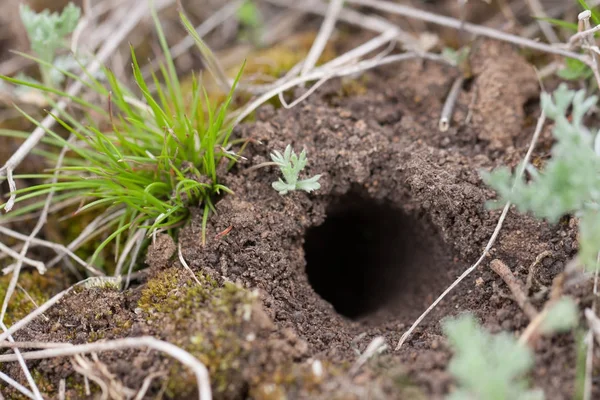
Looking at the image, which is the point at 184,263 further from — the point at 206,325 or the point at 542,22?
the point at 542,22

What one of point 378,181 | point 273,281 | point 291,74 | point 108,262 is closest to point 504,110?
point 378,181

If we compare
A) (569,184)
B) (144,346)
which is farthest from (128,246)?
(569,184)

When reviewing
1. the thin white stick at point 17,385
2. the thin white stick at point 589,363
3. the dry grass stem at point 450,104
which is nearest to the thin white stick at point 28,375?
the thin white stick at point 17,385

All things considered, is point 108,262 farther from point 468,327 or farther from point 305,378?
point 468,327

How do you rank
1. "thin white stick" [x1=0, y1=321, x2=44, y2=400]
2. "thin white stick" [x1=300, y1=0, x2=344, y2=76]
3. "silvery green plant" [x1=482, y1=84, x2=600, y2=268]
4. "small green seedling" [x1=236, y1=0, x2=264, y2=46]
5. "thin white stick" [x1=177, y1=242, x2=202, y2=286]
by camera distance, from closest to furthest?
1. "silvery green plant" [x1=482, y1=84, x2=600, y2=268]
2. "thin white stick" [x1=0, y1=321, x2=44, y2=400]
3. "thin white stick" [x1=177, y1=242, x2=202, y2=286]
4. "thin white stick" [x1=300, y1=0, x2=344, y2=76]
5. "small green seedling" [x1=236, y1=0, x2=264, y2=46]

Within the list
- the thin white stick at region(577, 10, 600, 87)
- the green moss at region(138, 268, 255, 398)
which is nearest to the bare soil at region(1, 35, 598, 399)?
the green moss at region(138, 268, 255, 398)

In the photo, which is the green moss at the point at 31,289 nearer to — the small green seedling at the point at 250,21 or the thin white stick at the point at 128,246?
the thin white stick at the point at 128,246

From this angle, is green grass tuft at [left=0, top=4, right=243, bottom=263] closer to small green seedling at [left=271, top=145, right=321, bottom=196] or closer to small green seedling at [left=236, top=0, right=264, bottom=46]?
small green seedling at [left=271, top=145, right=321, bottom=196]
